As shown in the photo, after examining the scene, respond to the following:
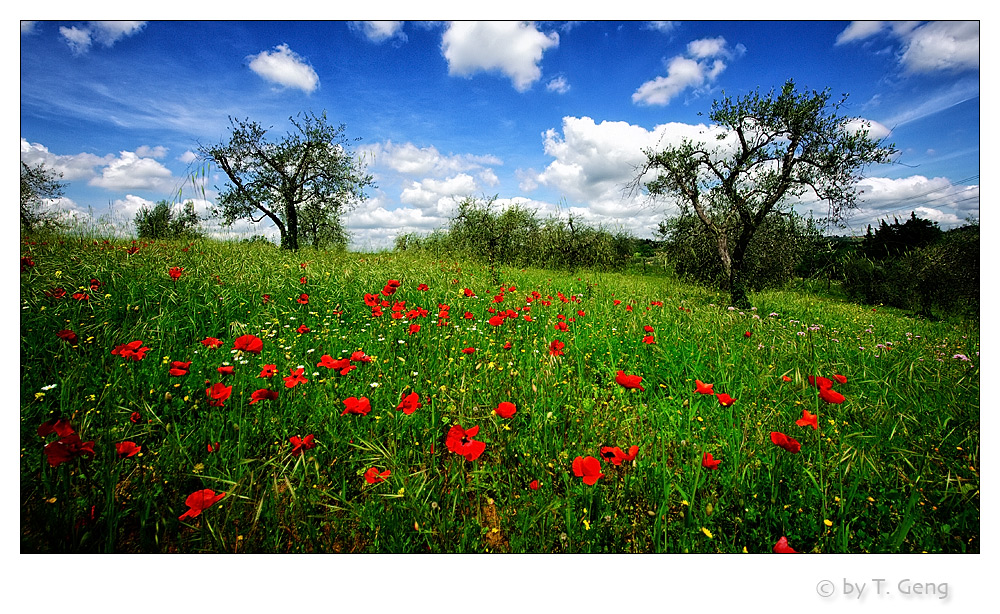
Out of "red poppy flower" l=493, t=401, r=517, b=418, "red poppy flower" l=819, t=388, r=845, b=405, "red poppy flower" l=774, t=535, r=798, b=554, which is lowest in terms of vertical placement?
"red poppy flower" l=774, t=535, r=798, b=554

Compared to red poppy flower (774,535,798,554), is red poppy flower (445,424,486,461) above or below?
above

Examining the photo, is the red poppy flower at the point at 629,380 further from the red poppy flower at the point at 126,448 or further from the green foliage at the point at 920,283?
the green foliage at the point at 920,283

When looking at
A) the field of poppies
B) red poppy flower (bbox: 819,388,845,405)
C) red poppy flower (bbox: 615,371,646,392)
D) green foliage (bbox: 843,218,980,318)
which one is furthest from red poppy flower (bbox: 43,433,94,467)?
green foliage (bbox: 843,218,980,318)

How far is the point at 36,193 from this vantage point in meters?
2.20

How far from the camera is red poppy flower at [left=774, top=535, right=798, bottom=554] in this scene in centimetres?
126

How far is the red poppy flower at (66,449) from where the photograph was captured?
1.06 metres

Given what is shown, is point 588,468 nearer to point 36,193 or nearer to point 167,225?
point 36,193

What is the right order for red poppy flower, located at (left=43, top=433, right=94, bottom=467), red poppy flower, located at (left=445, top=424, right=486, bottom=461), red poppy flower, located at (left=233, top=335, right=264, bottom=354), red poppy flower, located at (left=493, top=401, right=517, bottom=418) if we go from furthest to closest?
red poppy flower, located at (left=233, top=335, right=264, bottom=354), red poppy flower, located at (left=493, top=401, right=517, bottom=418), red poppy flower, located at (left=445, top=424, right=486, bottom=461), red poppy flower, located at (left=43, top=433, right=94, bottom=467)

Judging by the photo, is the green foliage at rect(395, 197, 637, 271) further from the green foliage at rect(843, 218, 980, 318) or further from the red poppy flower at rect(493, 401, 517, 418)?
the red poppy flower at rect(493, 401, 517, 418)

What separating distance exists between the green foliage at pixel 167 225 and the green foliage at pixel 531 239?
42.9 ft

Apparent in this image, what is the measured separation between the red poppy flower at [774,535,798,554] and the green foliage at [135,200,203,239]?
3.97 m
